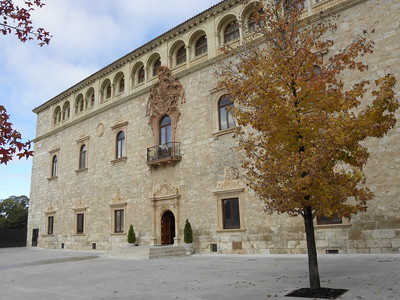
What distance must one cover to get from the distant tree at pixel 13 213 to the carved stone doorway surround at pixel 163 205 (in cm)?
3078

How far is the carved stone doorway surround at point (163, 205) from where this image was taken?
17828mm

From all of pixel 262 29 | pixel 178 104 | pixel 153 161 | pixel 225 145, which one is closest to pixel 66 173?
pixel 153 161

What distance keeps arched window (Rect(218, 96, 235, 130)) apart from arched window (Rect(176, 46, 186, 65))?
4215 millimetres

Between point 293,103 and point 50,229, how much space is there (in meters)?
24.8

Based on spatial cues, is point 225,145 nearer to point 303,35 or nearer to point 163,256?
point 163,256

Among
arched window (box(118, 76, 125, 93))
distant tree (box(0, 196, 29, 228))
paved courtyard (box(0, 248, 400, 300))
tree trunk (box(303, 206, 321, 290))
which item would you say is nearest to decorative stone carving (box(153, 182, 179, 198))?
paved courtyard (box(0, 248, 400, 300))

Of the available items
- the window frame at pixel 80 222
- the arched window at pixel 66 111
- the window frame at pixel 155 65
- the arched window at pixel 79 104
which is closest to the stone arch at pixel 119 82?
the window frame at pixel 155 65

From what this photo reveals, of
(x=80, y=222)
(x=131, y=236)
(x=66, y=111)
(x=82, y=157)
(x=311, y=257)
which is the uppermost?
(x=66, y=111)

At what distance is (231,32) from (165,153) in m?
7.26

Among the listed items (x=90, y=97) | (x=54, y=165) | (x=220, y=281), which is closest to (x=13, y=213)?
(x=54, y=165)

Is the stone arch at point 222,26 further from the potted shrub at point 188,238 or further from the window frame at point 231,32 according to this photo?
the potted shrub at point 188,238

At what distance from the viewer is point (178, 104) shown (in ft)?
62.8

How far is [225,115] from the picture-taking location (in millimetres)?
16969

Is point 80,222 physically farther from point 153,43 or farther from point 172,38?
point 172,38
